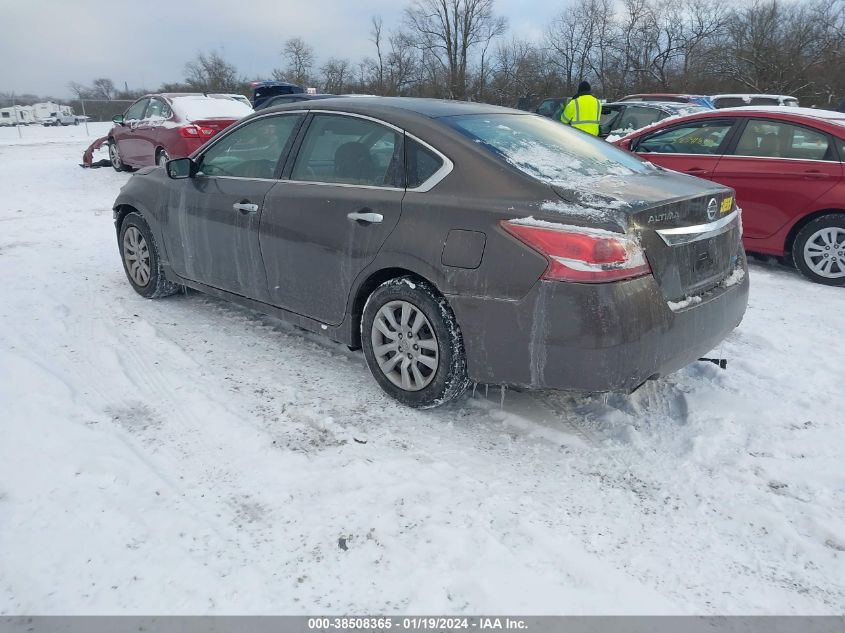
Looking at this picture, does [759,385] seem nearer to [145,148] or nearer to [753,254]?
[753,254]

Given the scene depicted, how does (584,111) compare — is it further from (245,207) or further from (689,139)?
(245,207)

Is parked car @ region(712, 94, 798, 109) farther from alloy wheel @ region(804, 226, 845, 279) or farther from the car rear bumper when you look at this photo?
the car rear bumper

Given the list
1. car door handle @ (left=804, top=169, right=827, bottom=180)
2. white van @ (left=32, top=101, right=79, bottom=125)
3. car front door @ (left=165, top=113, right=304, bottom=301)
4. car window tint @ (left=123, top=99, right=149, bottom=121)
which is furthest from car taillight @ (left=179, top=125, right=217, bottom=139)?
white van @ (left=32, top=101, right=79, bottom=125)

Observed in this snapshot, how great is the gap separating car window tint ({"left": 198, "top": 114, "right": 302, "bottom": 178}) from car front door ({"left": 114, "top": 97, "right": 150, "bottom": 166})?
843cm

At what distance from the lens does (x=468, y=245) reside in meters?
3.00

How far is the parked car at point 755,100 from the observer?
14.5m

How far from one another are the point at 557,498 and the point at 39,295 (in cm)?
452

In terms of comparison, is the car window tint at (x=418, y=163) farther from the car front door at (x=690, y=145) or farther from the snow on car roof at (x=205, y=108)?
the snow on car roof at (x=205, y=108)

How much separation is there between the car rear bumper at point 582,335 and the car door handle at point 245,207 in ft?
5.39

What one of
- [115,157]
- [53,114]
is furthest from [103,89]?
[115,157]
